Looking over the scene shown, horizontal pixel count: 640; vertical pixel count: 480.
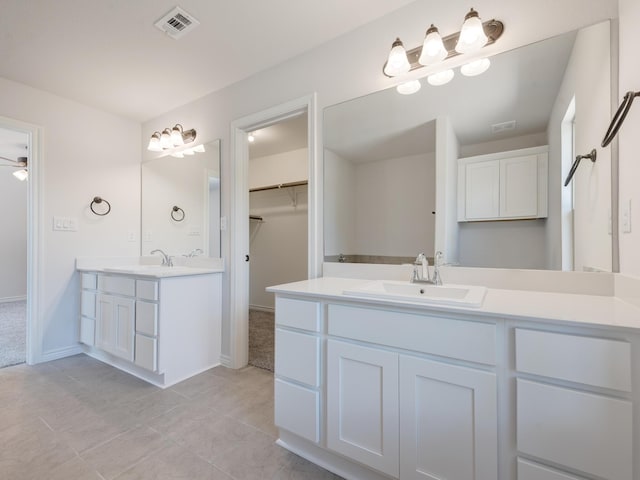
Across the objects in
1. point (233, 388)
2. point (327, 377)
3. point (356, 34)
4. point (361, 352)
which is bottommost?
point (233, 388)

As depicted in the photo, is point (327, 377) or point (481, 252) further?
point (481, 252)

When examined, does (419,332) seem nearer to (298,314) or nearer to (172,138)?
(298,314)

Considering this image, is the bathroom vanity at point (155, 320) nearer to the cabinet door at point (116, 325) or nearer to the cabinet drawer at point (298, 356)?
the cabinet door at point (116, 325)

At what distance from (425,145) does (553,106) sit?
1.88 feet

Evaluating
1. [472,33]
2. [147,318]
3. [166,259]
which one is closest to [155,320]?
[147,318]

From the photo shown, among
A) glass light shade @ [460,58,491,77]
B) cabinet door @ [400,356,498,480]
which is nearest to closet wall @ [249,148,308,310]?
glass light shade @ [460,58,491,77]

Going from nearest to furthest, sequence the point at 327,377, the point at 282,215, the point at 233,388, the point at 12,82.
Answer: the point at 327,377 < the point at 233,388 < the point at 12,82 < the point at 282,215

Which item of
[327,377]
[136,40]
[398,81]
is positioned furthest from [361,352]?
[136,40]

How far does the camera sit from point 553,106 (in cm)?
135

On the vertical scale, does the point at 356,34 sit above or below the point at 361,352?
above

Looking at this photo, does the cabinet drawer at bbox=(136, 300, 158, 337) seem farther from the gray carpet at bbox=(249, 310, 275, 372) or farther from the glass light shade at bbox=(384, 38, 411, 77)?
the glass light shade at bbox=(384, 38, 411, 77)

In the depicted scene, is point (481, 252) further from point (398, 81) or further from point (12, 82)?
point (12, 82)

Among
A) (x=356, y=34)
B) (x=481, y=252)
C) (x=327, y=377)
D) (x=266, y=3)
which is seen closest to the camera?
(x=327, y=377)

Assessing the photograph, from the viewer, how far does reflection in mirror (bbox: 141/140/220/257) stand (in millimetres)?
2611
